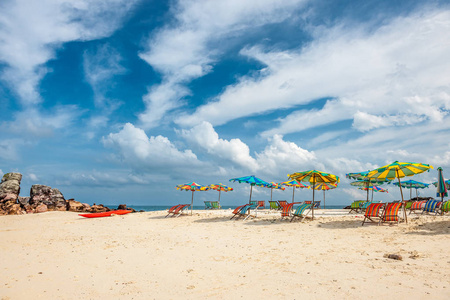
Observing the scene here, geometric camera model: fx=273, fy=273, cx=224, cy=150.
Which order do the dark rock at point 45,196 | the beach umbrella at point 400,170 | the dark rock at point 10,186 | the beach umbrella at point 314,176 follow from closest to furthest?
the beach umbrella at point 400,170 → the beach umbrella at point 314,176 → the dark rock at point 45,196 → the dark rock at point 10,186

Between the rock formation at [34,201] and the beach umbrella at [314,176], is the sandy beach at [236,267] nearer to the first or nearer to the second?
the beach umbrella at [314,176]

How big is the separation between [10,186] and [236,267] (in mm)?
29606

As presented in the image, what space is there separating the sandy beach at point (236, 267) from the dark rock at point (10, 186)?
21011 mm

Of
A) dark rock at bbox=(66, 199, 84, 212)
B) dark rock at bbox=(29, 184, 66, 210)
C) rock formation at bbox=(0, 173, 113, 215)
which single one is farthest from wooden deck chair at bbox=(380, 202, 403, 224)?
dark rock at bbox=(29, 184, 66, 210)

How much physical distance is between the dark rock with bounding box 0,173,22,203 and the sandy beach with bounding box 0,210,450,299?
2101 cm

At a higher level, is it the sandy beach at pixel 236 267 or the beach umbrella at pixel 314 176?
the beach umbrella at pixel 314 176

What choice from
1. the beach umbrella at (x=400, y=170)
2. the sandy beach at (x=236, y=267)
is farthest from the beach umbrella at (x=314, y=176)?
the sandy beach at (x=236, y=267)

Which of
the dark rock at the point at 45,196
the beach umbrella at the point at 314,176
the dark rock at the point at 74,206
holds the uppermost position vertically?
the beach umbrella at the point at 314,176

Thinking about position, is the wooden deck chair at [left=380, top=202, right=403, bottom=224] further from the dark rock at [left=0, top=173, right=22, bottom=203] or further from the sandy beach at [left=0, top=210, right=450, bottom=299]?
the dark rock at [left=0, top=173, right=22, bottom=203]

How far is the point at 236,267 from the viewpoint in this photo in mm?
5434

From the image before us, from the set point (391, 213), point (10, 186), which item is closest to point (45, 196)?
point (10, 186)

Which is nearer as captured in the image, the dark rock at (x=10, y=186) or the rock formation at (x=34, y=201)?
the rock formation at (x=34, y=201)

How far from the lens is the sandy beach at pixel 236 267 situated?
4.11 meters

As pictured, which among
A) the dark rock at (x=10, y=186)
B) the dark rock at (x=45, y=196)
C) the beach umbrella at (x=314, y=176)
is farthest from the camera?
the dark rock at (x=10, y=186)
